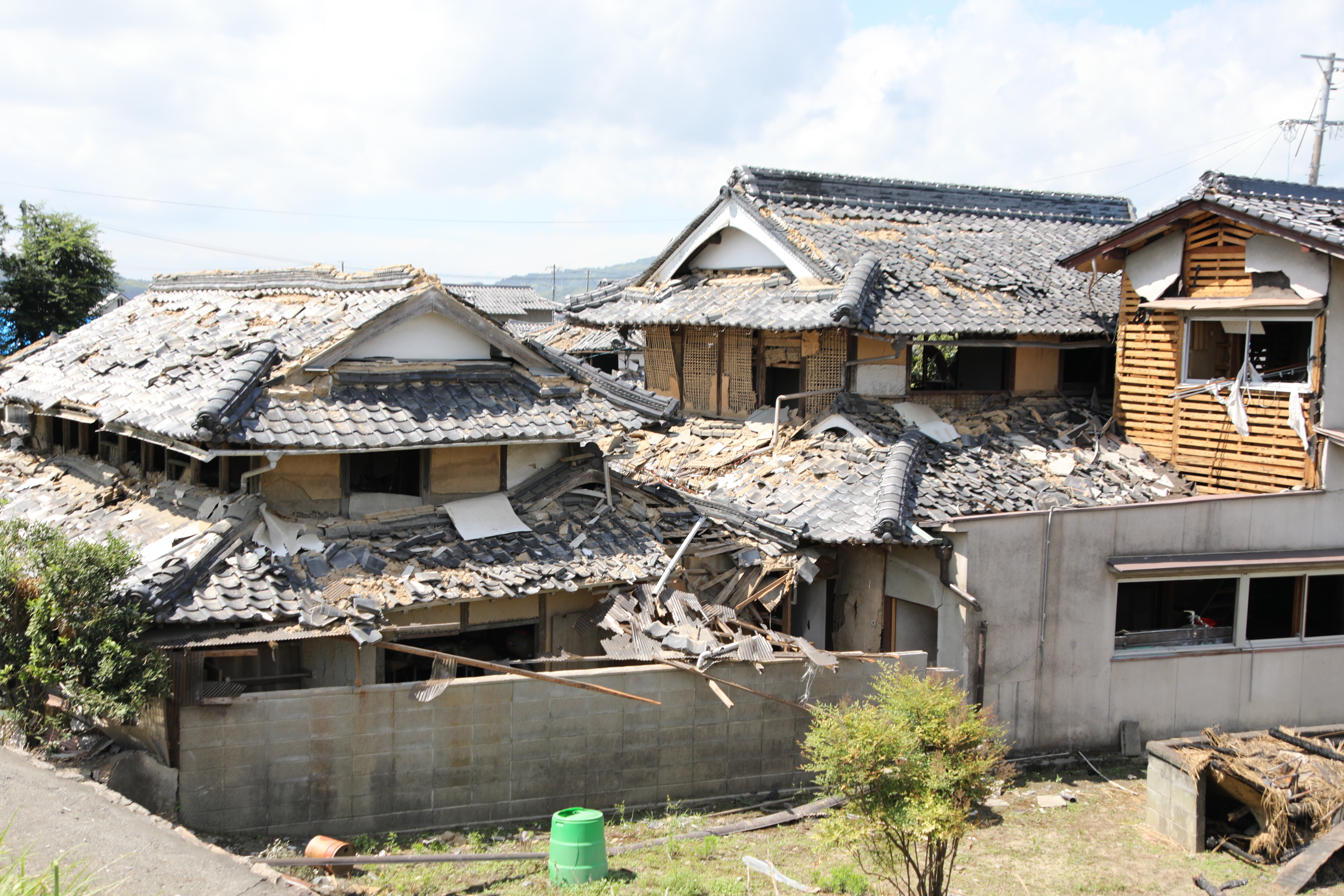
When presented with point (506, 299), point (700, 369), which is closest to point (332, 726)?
point (700, 369)

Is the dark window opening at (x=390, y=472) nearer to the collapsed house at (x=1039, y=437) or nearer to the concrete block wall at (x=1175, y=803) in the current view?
the collapsed house at (x=1039, y=437)

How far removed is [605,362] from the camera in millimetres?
33812

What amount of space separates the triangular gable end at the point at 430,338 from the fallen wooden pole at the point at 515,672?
14.0ft

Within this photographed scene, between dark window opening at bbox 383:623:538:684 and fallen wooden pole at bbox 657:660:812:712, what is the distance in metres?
1.86

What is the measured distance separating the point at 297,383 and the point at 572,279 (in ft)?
283

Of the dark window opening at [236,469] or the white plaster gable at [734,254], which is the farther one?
the white plaster gable at [734,254]

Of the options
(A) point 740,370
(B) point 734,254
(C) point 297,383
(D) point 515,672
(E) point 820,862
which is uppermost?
(B) point 734,254

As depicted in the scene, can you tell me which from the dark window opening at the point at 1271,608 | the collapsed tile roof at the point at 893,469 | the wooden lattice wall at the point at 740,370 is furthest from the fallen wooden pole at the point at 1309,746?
the wooden lattice wall at the point at 740,370

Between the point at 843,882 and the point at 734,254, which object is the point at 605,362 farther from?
the point at 843,882

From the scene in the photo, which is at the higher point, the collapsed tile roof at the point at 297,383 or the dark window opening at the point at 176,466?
the collapsed tile roof at the point at 297,383

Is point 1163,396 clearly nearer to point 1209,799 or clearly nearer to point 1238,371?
point 1238,371

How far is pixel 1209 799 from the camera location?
13211mm

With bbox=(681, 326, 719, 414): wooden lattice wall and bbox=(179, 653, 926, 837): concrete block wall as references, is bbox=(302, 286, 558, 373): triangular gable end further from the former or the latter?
bbox=(681, 326, 719, 414): wooden lattice wall

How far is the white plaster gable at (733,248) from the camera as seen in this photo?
2017 centimetres
